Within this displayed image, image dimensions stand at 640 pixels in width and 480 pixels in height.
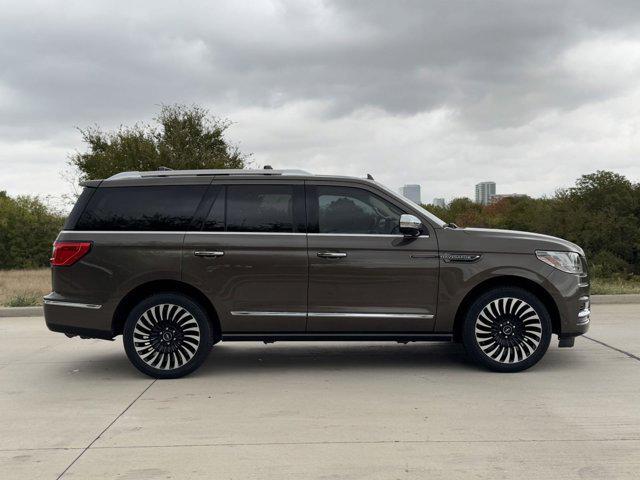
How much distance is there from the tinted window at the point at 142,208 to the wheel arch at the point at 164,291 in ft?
1.77

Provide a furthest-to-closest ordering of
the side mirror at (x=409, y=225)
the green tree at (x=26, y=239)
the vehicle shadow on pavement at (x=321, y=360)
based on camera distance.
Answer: the green tree at (x=26, y=239) → the vehicle shadow on pavement at (x=321, y=360) → the side mirror at (x=409, y=225)

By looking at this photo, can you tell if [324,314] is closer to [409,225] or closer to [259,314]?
[259,314]

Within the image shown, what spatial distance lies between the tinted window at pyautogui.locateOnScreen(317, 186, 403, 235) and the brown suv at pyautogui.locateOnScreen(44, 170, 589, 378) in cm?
1

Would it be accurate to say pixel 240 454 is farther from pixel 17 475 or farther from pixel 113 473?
pixel 17 475

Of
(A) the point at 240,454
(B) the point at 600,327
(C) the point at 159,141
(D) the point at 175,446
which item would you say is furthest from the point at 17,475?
(C) the point at 159,141

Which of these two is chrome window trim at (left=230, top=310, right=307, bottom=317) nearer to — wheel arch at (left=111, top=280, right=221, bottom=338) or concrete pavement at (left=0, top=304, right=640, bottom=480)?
wheel arch at (left=111, top=280, right=221, bottom=338)

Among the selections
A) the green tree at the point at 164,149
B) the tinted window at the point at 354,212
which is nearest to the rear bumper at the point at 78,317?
the tinted window at the point at 354,212

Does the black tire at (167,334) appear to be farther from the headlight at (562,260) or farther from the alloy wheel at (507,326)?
the headlight at (562,260)

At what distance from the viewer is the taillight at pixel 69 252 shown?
6471mm

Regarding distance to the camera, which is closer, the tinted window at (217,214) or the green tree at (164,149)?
the tinted window at (217,214)

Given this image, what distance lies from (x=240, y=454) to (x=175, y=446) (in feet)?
1.59

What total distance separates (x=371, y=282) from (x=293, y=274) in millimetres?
733

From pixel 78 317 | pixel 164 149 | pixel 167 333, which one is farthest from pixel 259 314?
pixel 164 149

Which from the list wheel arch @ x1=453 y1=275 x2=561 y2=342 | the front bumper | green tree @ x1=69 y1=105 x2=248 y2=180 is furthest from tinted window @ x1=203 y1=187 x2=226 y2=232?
green tree @ x1=69 y1=105 x2=248 y2=180
